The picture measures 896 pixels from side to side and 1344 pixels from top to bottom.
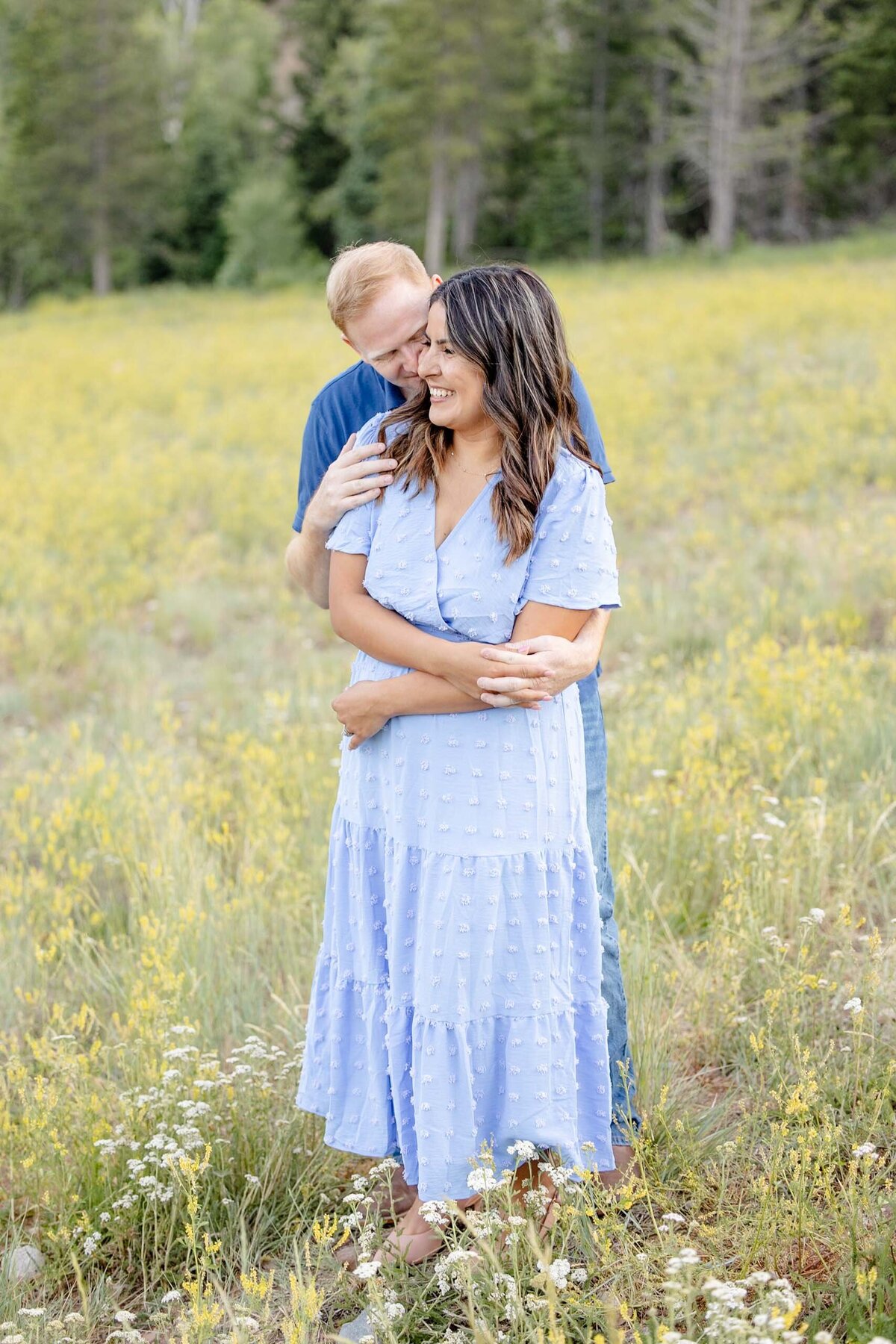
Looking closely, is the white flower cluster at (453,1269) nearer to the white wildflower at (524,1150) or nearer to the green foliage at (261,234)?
the white wildflower at (524,1150)

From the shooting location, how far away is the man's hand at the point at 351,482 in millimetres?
2541

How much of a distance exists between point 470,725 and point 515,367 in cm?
69

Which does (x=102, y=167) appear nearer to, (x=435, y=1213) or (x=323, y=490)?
(x=323, y=490)

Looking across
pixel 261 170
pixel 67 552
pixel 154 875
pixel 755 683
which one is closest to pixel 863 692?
pixel 755 683

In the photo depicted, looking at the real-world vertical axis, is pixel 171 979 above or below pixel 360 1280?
above

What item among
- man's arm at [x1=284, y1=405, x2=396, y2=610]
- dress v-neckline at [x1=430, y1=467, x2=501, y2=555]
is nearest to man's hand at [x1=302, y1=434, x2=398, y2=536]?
man's arm at [x1=284, y1=405, x2=396, y2=610]

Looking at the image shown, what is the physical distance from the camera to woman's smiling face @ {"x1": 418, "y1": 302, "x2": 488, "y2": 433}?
2375 mm

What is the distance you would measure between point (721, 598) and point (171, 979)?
4612mm

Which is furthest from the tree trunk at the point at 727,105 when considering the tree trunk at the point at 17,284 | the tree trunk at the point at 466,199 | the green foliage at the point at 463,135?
the tree trunk at the point at 17,284

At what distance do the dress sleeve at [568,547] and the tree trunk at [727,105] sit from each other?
107 feet

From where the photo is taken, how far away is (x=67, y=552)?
8766 mm

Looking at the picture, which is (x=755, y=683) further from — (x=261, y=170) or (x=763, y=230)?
(x=261, y=170)

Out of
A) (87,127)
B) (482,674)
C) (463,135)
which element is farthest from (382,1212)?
(87,127)

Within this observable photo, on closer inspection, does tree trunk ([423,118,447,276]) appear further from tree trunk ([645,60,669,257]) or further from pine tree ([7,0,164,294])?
pine tree ([7,0,164,294])
